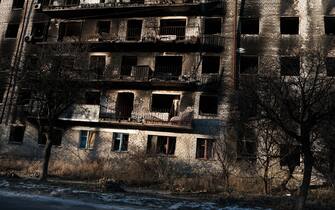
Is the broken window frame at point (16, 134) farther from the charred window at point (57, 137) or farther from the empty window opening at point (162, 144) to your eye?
the empty window opening at point (162, 144)

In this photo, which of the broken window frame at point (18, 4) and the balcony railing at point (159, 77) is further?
the broken window frame at point (18, 4)

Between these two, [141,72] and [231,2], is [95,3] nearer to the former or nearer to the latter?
[141,72]

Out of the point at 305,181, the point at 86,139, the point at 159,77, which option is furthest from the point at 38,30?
the point at 305,181

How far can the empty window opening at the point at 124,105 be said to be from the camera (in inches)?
1310

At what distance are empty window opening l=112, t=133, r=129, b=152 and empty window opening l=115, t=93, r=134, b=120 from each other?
1.58m

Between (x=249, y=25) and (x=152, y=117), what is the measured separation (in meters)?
11.2

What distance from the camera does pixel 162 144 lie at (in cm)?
3172

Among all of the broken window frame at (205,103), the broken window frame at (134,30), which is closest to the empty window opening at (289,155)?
the broken window frame at (205,103)

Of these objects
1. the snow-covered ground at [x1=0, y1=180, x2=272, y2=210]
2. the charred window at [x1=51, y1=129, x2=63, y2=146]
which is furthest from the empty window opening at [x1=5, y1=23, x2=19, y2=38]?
the snow-covered ground at [x1=0, y1=180, x2=272, y2=210]

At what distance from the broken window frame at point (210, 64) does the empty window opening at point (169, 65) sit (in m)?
1.94

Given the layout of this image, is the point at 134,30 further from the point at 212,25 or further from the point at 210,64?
the point at 210,64

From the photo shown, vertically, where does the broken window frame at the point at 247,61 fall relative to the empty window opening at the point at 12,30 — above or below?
below

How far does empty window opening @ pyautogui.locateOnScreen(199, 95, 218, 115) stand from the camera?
3181cm

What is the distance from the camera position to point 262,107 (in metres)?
16.3
